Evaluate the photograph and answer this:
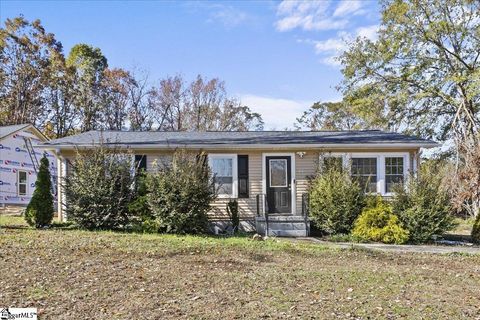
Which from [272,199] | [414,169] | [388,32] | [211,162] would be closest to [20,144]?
[211,162]

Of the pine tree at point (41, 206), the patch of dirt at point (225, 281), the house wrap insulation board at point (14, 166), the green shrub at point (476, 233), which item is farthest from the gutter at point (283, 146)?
the house wrap insulation board at point (14, 166)

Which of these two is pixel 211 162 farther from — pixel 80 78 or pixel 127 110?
pixel 80 78

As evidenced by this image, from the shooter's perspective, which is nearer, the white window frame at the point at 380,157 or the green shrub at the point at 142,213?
the green shrub at the point at 142,213

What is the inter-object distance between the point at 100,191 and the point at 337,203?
22.4ft

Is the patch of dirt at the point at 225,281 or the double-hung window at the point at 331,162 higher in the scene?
the double-hung window at the point at 331,162

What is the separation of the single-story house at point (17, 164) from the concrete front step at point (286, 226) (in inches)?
525

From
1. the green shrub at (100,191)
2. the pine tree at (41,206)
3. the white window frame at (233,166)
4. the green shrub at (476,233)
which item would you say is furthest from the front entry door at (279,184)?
the pine tree at (41,206)

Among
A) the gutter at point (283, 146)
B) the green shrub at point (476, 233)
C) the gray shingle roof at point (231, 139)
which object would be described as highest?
the gray shingle roof at point (231, 139)

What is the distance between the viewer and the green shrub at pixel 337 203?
453 inches

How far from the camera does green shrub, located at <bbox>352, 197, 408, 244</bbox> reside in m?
10.8

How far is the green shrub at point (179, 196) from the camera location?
35.5 feet

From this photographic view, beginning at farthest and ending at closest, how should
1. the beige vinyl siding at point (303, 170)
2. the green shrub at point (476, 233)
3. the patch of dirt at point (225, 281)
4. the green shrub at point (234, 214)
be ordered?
1. the beige vinyl siding at point (303, 170)
2. the green shrub at point (234, 214)
3. the green shrub at point (476, 233)
4. the patch of dirt at point (225, 281)

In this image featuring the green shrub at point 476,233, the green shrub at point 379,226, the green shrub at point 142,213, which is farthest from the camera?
the green shrub at point 476,233

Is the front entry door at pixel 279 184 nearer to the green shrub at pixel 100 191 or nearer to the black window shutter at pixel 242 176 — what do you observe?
the black window shutter at pixel 242 176
